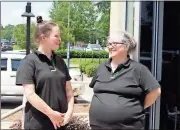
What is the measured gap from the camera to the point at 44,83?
7.76ft

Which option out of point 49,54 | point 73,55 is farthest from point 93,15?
point 49,54

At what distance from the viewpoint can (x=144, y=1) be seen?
294 centimetres

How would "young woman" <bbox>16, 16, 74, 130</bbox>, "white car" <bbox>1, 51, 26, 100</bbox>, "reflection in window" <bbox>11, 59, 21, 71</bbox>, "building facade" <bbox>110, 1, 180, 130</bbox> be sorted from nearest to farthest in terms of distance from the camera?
1. "young woman" <bbox>16, 16, 74, 130</bbox>
2. "building facade" <bbox>110, 1, 180, 130</bbox>
3. "white car" <bbox>1, 51, 26, 100</bbox>
4. "reflection in window" <bbox>11, 59, 21, 71</bbox>

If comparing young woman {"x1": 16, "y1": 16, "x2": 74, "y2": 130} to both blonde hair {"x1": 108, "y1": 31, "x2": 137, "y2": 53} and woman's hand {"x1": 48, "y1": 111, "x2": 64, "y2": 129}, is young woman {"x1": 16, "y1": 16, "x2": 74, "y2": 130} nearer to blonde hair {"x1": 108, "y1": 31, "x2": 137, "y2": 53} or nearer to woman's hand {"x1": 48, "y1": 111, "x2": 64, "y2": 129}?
woman's hand {"x1": 48, "y1": 111, "x2": 64, "y2": 129}

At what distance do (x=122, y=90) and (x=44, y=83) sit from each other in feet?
1.82

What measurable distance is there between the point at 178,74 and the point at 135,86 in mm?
1384

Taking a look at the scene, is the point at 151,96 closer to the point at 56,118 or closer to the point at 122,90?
the point at 122,90

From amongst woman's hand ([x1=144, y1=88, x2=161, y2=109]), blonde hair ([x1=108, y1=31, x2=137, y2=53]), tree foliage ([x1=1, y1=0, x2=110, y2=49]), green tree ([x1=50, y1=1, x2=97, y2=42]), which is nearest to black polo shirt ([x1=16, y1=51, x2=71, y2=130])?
blonde hair ([x1=108, y1=31, x2=137, y2=53])

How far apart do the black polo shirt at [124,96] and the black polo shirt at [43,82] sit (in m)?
0.29

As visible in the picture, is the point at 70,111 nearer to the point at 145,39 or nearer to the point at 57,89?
the point at 57,89

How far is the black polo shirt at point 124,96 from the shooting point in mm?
2359

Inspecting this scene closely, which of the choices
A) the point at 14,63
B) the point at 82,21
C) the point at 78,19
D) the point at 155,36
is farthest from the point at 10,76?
the point at 82,21

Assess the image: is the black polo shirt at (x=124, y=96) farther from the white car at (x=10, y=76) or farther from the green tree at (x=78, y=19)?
the green tree at (x=78, y=19)

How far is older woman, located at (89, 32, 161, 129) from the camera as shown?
236 centimetres
